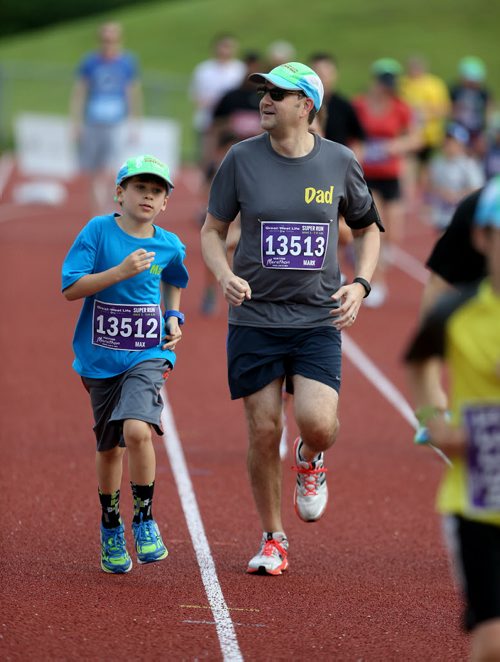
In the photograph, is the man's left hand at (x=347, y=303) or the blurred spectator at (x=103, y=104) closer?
the man's left hand at (x=347, y=303)

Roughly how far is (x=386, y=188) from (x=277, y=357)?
8.30m

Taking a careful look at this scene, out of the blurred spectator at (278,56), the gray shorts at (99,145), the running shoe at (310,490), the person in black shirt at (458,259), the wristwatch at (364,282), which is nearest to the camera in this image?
the person in black shirt at (458,259)

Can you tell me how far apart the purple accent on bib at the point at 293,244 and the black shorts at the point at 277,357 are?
0.97 feet

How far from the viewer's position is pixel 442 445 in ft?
12.0

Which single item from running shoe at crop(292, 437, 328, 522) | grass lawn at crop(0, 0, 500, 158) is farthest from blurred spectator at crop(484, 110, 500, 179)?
grass lawn at crop(0, 0, 500, 158)

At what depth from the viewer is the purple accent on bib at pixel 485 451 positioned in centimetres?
359

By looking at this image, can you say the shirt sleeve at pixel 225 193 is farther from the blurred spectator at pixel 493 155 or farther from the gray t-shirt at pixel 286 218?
the blurred spectator at pixel 493 155

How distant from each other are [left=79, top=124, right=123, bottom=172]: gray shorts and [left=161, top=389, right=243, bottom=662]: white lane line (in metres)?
8.15

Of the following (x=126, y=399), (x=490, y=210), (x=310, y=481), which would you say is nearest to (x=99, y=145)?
(x=310, y=481)

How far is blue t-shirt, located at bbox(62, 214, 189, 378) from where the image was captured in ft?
18.7

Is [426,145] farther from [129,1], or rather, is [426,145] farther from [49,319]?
[129,1]

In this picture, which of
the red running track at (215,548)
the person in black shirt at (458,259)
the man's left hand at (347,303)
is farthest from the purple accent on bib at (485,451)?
the man's left hand at (347,303)

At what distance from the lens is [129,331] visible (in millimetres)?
5703

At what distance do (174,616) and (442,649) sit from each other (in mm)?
1076
